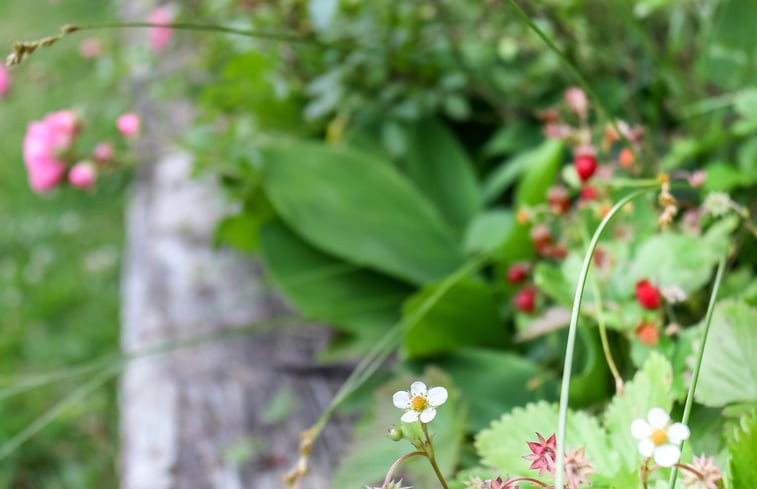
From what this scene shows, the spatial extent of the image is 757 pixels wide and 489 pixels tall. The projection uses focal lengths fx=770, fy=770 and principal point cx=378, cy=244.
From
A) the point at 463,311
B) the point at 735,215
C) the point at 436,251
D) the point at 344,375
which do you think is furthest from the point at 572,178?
the point at 344,375

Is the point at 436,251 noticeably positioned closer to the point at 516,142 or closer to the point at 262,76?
the point at 516,142

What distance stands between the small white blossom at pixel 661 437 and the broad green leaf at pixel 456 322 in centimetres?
56

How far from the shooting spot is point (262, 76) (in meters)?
1.31

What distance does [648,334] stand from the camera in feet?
2.12

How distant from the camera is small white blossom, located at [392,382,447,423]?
394mm

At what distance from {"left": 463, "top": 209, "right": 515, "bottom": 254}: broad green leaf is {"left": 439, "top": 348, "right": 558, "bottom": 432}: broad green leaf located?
0.21 metres

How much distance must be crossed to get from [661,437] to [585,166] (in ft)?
1.38

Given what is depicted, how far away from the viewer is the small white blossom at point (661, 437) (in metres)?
0.33

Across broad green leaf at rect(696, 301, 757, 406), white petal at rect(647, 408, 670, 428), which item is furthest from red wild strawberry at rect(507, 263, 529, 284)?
→ white petal at rect(647, 408, 670, 428)

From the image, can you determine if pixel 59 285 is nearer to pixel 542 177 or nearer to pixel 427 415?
pixel 542 177

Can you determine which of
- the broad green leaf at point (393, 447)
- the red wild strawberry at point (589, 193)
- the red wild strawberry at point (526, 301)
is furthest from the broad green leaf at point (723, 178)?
the broad green leaf at point (393, 447)

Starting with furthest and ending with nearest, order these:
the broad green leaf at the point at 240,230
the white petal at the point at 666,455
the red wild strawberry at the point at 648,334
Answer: the broad green leaf at the point at 240,230 < the red wild strawberry at the point at 648,334 < the white petal at the point at 666,455

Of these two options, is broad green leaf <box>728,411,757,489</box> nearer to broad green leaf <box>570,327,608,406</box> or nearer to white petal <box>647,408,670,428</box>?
white petal <box>647,408,670,428</box>

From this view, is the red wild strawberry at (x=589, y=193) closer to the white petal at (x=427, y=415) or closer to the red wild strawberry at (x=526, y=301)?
the red wild strawberry at (x=526, y=301)
